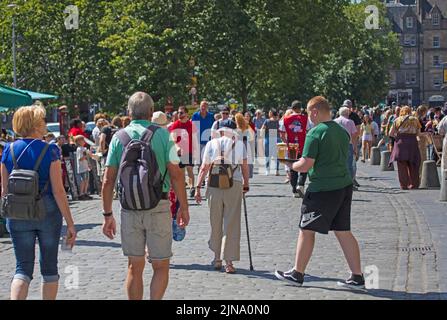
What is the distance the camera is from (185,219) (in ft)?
28.9

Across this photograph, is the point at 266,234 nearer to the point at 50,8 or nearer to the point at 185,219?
the point at 185,219

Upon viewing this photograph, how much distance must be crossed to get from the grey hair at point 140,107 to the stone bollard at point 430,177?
15.7 m

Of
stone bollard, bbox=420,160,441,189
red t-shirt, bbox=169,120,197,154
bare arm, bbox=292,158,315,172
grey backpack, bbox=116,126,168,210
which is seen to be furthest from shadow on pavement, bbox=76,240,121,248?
stone bollard, bbox=420,160,441,189

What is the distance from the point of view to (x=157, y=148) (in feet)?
27.5

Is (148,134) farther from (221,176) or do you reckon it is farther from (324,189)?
(221,176)

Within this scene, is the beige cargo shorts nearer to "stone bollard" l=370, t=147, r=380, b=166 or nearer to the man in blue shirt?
the man in blue shirt

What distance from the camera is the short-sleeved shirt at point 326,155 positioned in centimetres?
1031

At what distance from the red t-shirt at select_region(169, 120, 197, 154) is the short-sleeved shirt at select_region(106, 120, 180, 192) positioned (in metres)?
13.2

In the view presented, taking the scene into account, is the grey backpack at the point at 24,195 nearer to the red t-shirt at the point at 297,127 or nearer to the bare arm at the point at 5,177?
the bare arm at the point at 5,177

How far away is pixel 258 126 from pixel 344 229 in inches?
1239

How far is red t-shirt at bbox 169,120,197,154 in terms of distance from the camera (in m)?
21.9

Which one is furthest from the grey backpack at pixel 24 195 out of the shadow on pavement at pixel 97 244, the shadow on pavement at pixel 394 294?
the shadow on pavement at pixel 97 244

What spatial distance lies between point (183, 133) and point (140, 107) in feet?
44.6

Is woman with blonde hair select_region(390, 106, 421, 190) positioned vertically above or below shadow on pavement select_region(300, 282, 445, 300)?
above
